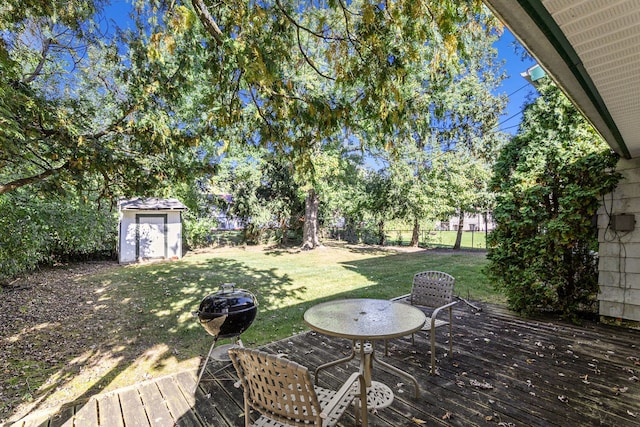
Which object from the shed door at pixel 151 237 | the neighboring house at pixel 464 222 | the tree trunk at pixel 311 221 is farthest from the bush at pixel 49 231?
the neighboring house at pixel 464 222

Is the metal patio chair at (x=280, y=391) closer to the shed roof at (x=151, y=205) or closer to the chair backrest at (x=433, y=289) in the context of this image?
the chair backrest at (x=433, y=289)

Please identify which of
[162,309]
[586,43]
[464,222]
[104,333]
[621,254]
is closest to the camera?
[586,43]

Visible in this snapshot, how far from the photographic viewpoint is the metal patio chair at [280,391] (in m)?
1.61

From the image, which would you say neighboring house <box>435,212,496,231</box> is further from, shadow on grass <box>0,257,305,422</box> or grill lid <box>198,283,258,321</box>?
shadow on grass <box>0,257,305,422</box>

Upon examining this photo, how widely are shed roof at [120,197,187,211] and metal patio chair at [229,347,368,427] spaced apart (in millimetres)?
11666

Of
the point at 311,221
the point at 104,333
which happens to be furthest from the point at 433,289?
the point at 311,221

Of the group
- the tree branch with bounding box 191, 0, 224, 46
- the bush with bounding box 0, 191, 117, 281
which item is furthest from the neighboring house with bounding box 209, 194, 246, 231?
the tree branch with bounding box 191, 0, 224, 46

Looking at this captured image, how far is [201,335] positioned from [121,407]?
6.53ft

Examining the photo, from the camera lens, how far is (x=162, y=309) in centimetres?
600

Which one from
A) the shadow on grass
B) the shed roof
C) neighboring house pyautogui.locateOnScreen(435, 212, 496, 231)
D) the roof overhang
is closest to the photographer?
the roof overhang

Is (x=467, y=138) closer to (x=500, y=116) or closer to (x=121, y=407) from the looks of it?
(x=500, y=116)

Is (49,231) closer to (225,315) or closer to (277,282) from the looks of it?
(277,282)

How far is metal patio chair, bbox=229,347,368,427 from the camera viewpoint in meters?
1.61

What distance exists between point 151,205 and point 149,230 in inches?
39.8
